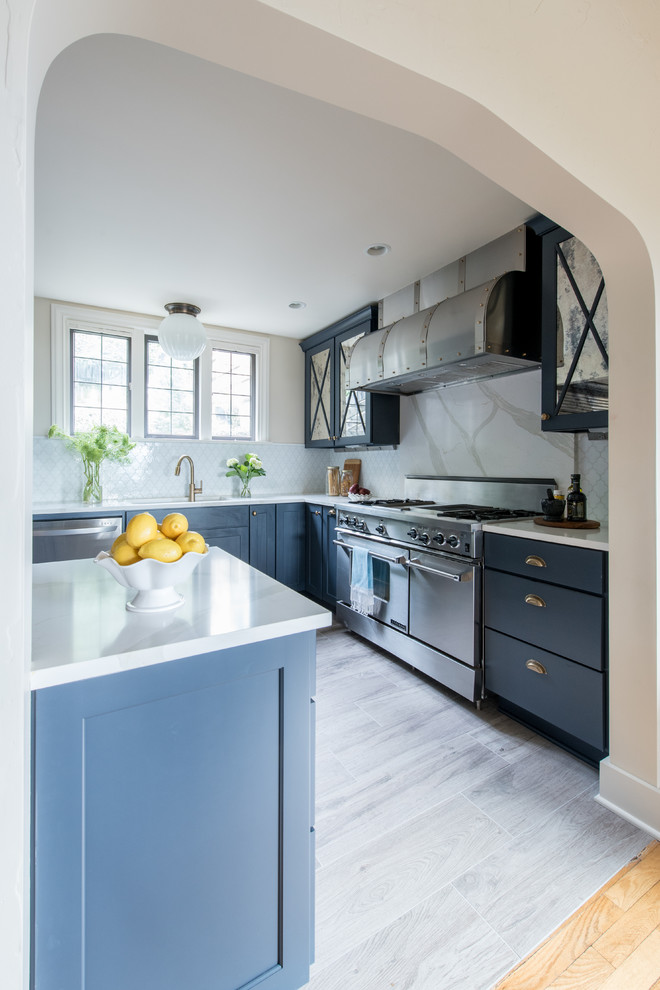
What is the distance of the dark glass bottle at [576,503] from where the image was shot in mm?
2342

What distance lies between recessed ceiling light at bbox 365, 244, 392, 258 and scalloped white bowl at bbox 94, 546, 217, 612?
2.42 m

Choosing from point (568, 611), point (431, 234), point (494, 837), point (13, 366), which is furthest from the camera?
point (431, 234)

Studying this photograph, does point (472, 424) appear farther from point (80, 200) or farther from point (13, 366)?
point (13, 366)

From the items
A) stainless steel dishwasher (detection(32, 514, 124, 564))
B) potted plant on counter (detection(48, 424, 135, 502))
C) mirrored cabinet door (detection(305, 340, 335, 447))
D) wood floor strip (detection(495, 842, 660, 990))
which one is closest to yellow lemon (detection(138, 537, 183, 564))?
wood floor strip (detection(495, 842, 660, 990))

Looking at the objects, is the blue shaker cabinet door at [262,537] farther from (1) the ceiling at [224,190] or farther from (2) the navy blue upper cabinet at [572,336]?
(2) the navy blue upper cabinet at [572,336]

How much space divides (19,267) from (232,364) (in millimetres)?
4111

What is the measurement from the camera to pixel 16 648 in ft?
2.16

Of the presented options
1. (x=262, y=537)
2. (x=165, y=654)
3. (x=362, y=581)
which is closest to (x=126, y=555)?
(x=165, y=654)

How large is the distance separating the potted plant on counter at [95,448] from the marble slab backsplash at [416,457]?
9 cm

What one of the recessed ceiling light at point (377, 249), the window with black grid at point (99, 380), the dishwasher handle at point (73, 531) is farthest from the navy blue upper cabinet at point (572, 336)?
the window with black grid at point (99, 380)

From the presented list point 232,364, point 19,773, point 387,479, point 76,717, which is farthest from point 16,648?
point 232,364

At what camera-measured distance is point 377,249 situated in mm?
2852

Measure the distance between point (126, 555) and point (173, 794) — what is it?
1.65ft

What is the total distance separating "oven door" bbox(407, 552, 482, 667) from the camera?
244cm
